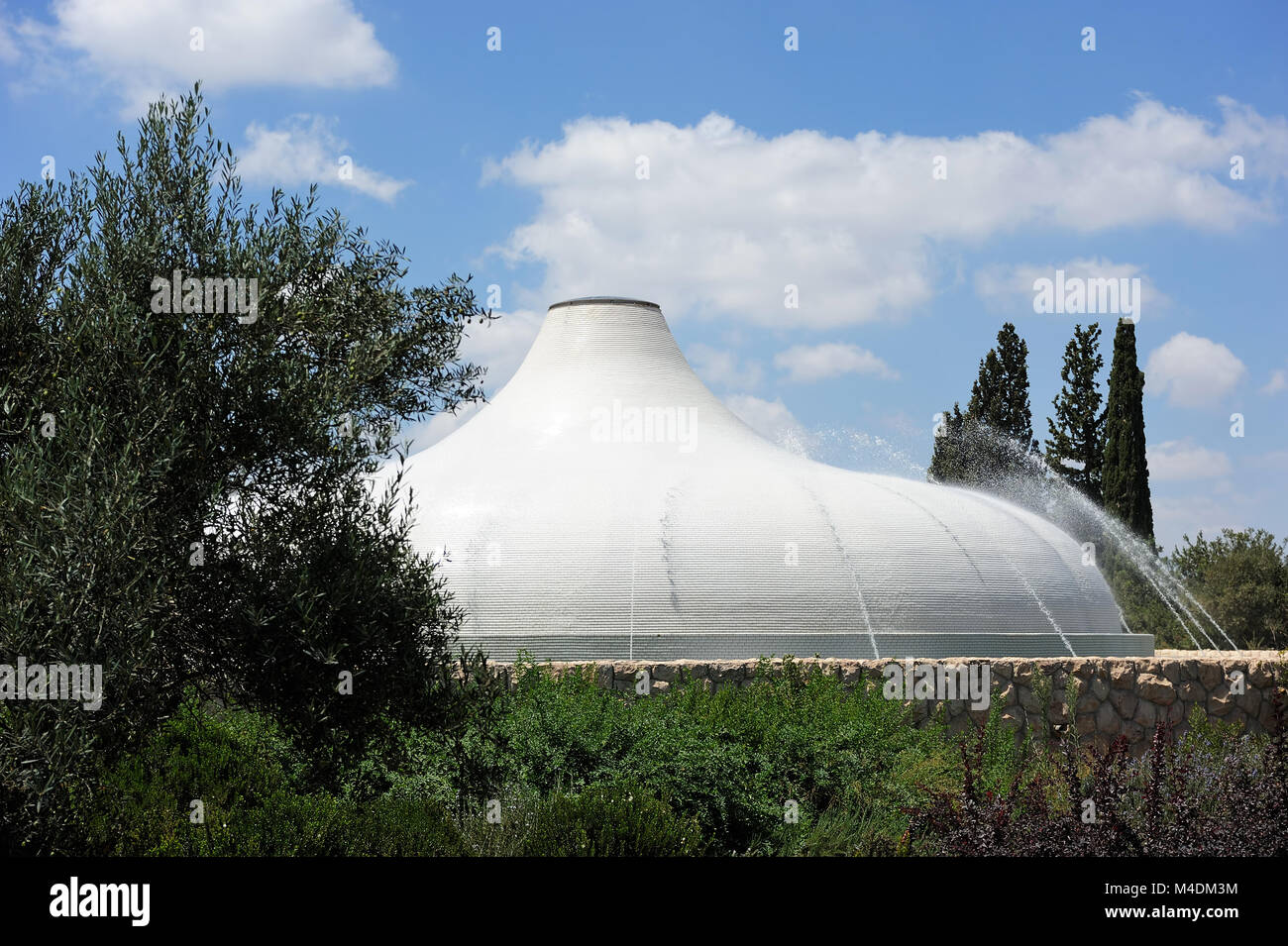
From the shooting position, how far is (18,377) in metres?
7.53

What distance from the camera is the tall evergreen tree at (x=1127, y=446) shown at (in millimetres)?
31109

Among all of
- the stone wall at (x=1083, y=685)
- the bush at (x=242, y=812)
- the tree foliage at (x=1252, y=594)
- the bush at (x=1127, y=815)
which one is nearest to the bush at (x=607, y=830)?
the bush at (x=242, y=812)

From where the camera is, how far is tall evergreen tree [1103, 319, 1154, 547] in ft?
102

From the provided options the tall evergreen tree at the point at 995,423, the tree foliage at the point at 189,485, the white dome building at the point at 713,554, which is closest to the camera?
the tree foliage at the point at 189,485

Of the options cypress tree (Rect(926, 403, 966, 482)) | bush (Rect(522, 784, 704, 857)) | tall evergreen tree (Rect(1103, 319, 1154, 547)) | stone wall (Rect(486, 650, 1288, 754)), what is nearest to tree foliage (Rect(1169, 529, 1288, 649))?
tall evergreen tree (Rect(1103, 319, 1154, 547))

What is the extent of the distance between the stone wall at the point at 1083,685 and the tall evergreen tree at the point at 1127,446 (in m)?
18.4

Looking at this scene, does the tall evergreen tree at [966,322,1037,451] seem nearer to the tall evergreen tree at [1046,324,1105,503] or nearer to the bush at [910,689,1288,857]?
the tall evergreen tree at [1046,324,1105,503]

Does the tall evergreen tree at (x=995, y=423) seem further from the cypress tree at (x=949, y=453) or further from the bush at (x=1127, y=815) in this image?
the bush at (x=1127, y=815)

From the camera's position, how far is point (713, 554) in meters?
17.0

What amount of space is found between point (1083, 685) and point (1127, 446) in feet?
64.8

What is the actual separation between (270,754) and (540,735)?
77.3 inches

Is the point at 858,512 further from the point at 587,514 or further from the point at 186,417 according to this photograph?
the point at 186,417

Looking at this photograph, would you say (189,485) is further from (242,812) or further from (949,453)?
(949,453)

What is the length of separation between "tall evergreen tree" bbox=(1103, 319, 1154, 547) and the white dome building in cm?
1120
